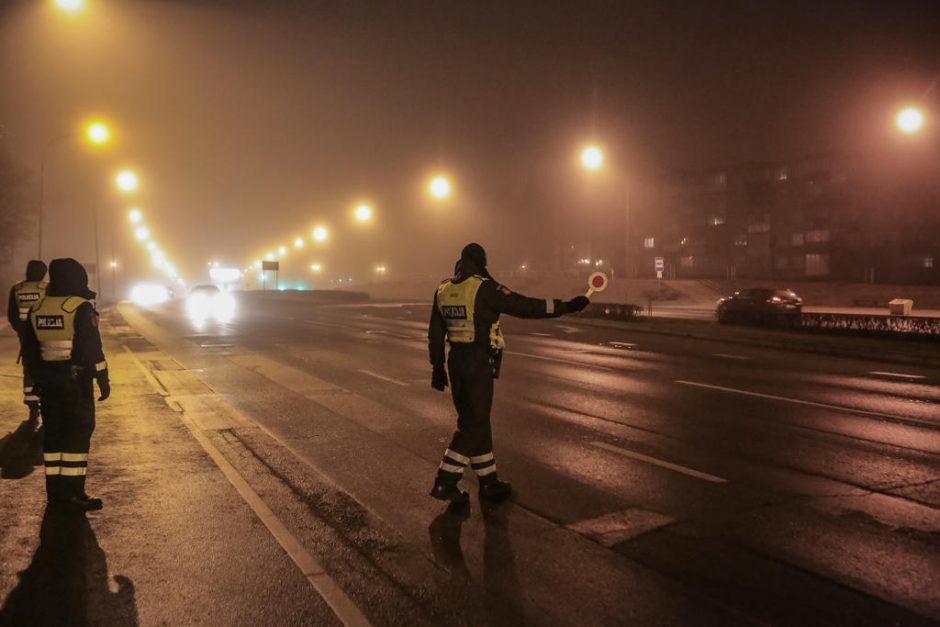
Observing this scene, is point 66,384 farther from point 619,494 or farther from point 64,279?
point 619,494

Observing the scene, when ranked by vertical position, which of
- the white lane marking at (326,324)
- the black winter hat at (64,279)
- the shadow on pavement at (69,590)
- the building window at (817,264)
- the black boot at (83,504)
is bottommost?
the shadow on pavement at (69,590)

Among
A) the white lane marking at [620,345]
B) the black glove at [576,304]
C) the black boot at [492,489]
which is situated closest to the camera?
the black glove at [576,304]

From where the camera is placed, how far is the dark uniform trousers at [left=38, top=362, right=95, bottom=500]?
20.2 feet

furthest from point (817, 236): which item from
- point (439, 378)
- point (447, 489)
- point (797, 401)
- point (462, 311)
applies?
point (447, 489)

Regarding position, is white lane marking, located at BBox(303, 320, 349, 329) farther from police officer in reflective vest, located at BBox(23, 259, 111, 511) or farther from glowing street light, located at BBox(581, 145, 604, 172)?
police officer in reflective vest, located at BBox(23, 259, 111, 511)

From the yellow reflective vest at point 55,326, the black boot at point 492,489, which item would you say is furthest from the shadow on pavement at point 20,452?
the black boot at point 492,489

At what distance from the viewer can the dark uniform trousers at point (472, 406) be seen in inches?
239

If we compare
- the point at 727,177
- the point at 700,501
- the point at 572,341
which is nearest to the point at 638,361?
the point at 572,341

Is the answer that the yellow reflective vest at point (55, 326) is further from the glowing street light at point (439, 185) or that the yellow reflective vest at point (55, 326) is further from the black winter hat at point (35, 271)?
the glowing street light at point (439, 185)

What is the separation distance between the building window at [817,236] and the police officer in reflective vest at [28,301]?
75.9 m

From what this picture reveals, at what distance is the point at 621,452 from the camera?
807cm

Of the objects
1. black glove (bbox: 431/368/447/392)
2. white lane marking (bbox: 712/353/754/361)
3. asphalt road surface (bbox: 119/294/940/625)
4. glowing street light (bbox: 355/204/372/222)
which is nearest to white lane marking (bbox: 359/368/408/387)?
asphalt road surface (bbox: 119/294/940/625)

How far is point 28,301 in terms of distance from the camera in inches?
384

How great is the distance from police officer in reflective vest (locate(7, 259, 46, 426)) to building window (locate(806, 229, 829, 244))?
7592 cm
